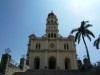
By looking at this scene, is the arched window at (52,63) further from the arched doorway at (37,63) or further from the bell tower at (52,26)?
the bell tower at (52,26)

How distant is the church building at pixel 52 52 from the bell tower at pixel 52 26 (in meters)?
1.15

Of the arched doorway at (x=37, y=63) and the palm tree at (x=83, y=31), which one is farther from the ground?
the palm tree at (x=83, y=31)

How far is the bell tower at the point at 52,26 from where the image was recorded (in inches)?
2189

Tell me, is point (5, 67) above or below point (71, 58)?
below

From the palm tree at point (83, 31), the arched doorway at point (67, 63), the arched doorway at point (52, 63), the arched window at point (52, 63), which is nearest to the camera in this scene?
the palm tree at point (83, 31)

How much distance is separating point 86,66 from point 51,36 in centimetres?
2638

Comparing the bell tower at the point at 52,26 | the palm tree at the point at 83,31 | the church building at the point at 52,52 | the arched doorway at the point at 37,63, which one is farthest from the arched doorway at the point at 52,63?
the palm tree at the point at 83,31

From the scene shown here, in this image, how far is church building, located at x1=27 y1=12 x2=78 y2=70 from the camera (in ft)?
158

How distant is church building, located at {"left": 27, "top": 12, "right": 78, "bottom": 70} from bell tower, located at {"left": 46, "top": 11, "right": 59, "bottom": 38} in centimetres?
115

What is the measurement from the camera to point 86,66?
3053 cm

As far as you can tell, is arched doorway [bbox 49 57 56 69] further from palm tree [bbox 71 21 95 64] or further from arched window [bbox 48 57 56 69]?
palm tree [bbox 71 21 95 64]

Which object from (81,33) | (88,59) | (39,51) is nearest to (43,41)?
(39,51)

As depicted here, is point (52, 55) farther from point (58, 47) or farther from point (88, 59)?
point (88, 59)

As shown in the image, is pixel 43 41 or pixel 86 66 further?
pixel 43 41
